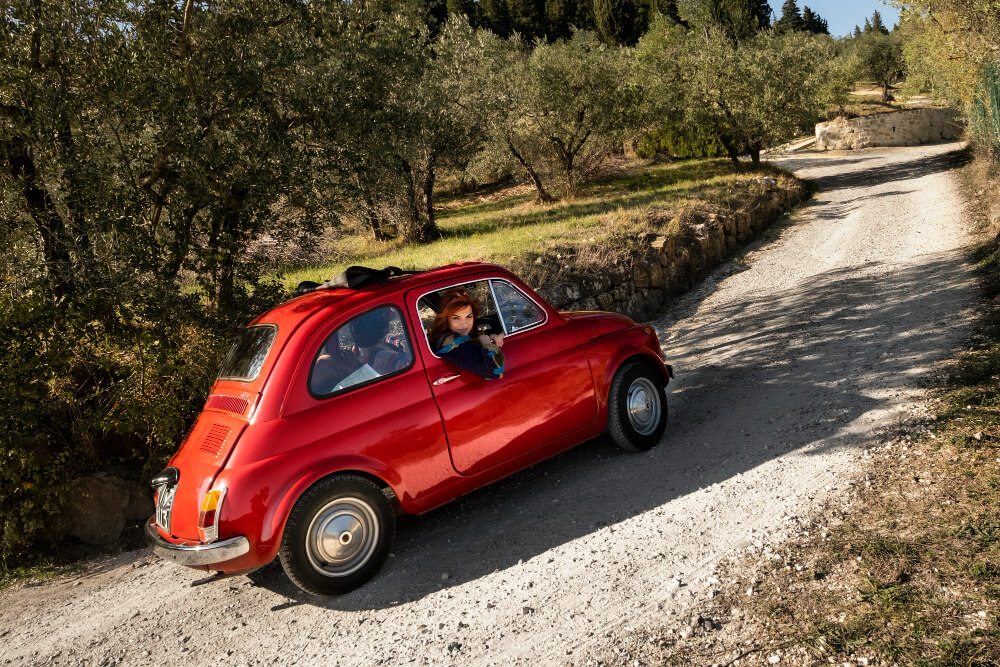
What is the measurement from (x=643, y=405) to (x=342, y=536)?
2.78 meters

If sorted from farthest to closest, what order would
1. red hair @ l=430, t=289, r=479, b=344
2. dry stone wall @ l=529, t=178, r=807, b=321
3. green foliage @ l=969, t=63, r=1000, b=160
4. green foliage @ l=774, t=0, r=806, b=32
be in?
1. green foliage @ l=774, t=0, r=806, b=32
2. green foliage @ l=969, t=63, r=1000, b=160
3. dry stone wall @ l=529, t=178, r=807, b=321
4. red hair @ l=430, t=289, r=479, b=344

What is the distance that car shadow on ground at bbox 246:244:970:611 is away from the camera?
4.51m

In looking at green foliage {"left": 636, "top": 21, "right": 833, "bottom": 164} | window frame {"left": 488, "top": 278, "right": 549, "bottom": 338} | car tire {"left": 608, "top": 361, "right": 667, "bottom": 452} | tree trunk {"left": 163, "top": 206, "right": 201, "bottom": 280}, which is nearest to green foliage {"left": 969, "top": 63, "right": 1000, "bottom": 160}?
green foliage {"left": 636, "top": 21, "right": 833, "bottom": 164}

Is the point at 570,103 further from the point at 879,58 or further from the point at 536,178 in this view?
the point at 879,58

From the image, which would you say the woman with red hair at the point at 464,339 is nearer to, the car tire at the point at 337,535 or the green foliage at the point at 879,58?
the car tire at the point at 337,535

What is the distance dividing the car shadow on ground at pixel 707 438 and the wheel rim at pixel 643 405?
223 mm

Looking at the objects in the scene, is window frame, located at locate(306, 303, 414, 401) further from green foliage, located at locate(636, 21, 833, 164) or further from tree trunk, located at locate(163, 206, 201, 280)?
green foliage, located at locate(636, 21, 833, 164)

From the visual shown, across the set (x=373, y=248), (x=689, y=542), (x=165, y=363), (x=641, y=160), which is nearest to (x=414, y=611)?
(x=689, y=542)

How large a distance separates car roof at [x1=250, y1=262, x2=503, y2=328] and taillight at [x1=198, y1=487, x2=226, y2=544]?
121 centimetres

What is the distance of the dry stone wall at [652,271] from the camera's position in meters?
11.1

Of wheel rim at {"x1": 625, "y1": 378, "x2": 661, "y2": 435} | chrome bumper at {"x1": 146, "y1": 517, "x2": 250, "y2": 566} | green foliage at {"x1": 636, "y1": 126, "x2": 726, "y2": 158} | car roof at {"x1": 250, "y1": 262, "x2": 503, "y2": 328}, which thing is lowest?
wheel rim at {"x1": 625, "y1": 378, "x2": 661, "y2": 435}

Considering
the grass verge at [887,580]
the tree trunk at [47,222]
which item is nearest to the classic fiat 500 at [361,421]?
the grass verge at [887,580]

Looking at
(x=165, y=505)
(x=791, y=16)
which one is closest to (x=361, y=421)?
(x=165, y=505)

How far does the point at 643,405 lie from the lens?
5730 millimetres
